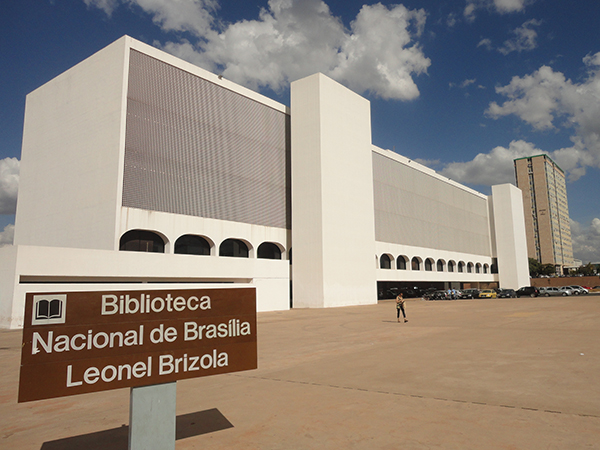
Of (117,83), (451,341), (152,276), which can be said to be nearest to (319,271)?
(152,276)

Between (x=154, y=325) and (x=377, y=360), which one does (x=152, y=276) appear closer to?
(x=377, y=360)

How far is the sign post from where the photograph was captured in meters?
4.32

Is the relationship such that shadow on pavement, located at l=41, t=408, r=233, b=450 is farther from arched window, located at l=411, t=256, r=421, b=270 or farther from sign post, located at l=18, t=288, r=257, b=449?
arched window, located at l=411, t=256, r=421, b=270

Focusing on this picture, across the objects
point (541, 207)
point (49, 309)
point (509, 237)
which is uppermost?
point (541, 207)

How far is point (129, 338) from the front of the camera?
4.77m

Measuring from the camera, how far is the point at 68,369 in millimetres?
4414

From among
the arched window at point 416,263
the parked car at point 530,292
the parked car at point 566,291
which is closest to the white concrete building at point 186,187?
the arched window at point 416,263

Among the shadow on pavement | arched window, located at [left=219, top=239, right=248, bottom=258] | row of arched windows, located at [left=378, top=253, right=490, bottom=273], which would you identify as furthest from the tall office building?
the shadow on pavement

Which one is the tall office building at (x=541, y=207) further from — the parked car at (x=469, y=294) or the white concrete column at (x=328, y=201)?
the white concrete column at (x=328, y=201)

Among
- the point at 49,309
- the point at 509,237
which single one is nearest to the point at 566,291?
the point at 509,237

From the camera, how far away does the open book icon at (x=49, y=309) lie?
14.2 feet

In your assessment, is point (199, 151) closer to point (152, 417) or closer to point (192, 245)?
point (192, 245)

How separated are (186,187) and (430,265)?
4661 cm

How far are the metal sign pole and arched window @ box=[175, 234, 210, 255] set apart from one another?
3041 cm
